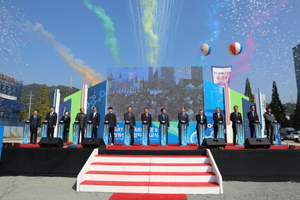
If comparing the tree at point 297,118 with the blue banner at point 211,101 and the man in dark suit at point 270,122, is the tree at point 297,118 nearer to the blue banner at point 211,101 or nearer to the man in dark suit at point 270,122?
the blue banner at point 211,101

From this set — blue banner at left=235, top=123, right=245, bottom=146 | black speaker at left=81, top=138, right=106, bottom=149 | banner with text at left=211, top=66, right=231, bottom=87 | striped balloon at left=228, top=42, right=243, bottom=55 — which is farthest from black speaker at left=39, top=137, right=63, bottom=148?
banner with text at left=211, top=66, right=231, bottom=87

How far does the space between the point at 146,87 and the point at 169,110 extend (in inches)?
66.3

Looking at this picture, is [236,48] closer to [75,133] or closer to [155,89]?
[155,89]

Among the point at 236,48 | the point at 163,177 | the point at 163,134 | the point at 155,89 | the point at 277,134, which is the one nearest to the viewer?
the point at 163,177

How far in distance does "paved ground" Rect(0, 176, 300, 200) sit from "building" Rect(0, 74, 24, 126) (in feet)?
128

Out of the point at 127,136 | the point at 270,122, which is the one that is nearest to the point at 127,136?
the point at 127,136

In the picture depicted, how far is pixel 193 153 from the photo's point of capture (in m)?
5.51

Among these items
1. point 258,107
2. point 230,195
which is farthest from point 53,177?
point 258,107

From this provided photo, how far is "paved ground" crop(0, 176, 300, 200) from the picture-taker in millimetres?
3904

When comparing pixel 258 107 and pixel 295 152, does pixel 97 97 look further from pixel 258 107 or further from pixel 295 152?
pixel 295 152

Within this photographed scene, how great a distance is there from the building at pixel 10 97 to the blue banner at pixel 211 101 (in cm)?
3827

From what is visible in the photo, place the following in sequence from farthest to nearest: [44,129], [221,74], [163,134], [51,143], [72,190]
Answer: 1. [221,74]
2. [44,129]
3. [163,134]
4. [51,143]
5. [72,190]

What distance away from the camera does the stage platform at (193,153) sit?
203 inches

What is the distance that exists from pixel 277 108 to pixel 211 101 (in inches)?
1772
